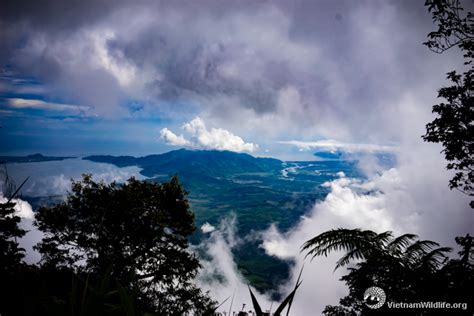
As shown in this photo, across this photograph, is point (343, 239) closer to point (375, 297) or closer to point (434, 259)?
point (375, 297)

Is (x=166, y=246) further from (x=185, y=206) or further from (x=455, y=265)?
(x=455, y=265)

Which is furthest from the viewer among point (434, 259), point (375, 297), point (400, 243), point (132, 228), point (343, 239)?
point (132, 228)

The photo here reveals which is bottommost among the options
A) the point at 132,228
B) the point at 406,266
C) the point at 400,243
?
the point at 132,228

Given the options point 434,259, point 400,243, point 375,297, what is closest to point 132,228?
point 375,297

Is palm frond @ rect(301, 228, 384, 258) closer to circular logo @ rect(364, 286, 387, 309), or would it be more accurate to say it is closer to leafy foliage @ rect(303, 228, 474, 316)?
leafy foliage @ rect(303, 228, 474, 316)

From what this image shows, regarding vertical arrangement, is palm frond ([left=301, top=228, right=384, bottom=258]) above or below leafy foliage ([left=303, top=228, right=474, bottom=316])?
above

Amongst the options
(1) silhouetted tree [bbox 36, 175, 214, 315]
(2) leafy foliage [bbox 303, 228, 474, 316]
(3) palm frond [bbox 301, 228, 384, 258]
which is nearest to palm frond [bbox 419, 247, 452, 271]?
(2) leafy foliage [bbox 303, 228, 474, 316]
